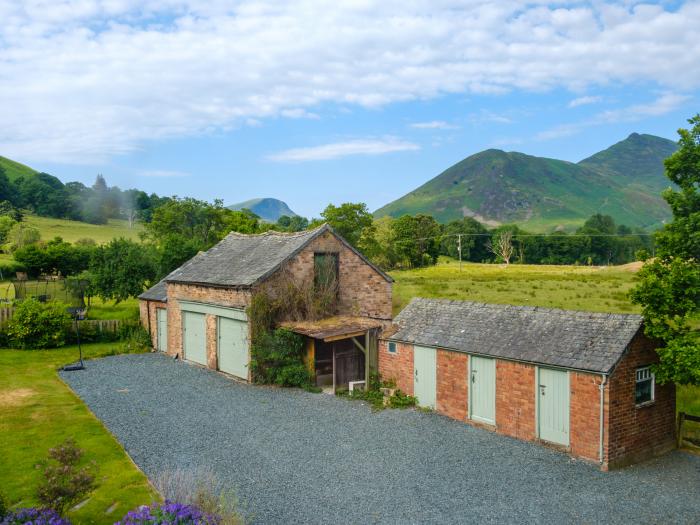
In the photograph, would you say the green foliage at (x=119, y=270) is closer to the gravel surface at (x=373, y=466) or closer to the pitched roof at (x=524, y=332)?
the gravel surface at (x=373, y=466)

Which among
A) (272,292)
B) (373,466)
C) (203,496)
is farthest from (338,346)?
(203,496)

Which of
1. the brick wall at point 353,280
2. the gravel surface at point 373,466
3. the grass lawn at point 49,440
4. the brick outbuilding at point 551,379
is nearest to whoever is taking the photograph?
the gravel surface at point 373,466

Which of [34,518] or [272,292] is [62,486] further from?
[272,292]

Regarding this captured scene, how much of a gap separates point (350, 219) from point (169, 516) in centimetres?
6523

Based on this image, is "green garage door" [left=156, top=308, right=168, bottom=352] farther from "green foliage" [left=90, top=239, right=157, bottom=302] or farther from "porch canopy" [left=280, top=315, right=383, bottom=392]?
"porch canopy" [left=280, top=315, right=383, bottom=392]

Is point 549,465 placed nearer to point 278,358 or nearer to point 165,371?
point 278,358

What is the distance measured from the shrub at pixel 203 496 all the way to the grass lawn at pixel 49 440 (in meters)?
0.70

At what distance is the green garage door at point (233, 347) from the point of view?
21.7m

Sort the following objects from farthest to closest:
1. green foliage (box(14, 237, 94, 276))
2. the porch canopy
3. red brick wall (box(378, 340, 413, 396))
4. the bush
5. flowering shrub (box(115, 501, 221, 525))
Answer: green foliage (box(14, 237, 94, 276)), the bush, the porch canopy, red brick wall (box(378, 340, 413, 396)), flowering shrub (box(115, 501, 221, 525))

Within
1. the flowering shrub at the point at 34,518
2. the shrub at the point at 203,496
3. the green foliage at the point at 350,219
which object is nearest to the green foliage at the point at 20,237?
the green foliage at the point at 350,219

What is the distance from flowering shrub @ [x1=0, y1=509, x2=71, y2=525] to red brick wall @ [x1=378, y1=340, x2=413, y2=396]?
11739mm

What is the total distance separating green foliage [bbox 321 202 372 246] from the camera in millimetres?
71750

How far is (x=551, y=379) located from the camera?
1364 centimetres

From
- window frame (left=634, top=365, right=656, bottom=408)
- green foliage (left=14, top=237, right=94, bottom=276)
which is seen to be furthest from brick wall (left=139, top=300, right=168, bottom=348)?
green foliage (left=14, top=237, right=94, bottom=276)
